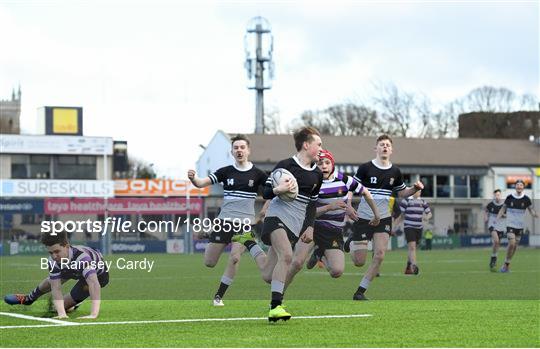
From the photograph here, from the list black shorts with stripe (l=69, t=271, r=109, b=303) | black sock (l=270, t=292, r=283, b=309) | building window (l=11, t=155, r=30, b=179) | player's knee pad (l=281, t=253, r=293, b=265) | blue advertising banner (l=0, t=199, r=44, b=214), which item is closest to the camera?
black sock (l=270, t=292, r=283, b=309)

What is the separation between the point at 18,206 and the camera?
5703cm

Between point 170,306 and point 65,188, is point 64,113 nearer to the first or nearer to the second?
point 65,188

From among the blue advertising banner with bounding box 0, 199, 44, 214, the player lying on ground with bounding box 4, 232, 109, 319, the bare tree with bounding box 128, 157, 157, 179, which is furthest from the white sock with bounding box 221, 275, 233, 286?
the bare tree with bounding box 128, 157, 157, 179

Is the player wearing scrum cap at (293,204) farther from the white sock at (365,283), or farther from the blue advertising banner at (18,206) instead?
the blue advertising banner at (18,206)

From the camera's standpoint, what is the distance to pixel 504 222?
93.4 ft

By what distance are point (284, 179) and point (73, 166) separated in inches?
3162

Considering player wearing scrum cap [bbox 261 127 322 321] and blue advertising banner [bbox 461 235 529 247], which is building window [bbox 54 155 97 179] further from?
player wearing scrum cap [bbox 261 127 322 321]

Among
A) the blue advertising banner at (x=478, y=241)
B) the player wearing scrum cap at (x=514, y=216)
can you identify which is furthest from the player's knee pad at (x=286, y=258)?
the blue advertising banner at (x=478, y=241)

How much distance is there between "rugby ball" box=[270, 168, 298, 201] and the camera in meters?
12.0

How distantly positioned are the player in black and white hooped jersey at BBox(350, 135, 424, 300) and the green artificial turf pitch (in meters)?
0.77

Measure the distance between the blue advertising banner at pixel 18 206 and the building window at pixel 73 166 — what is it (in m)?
32.7

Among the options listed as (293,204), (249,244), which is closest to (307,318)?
(293,204)

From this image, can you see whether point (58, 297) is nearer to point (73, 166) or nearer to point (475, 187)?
point (73, 166)

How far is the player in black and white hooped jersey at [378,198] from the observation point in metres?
16.6
